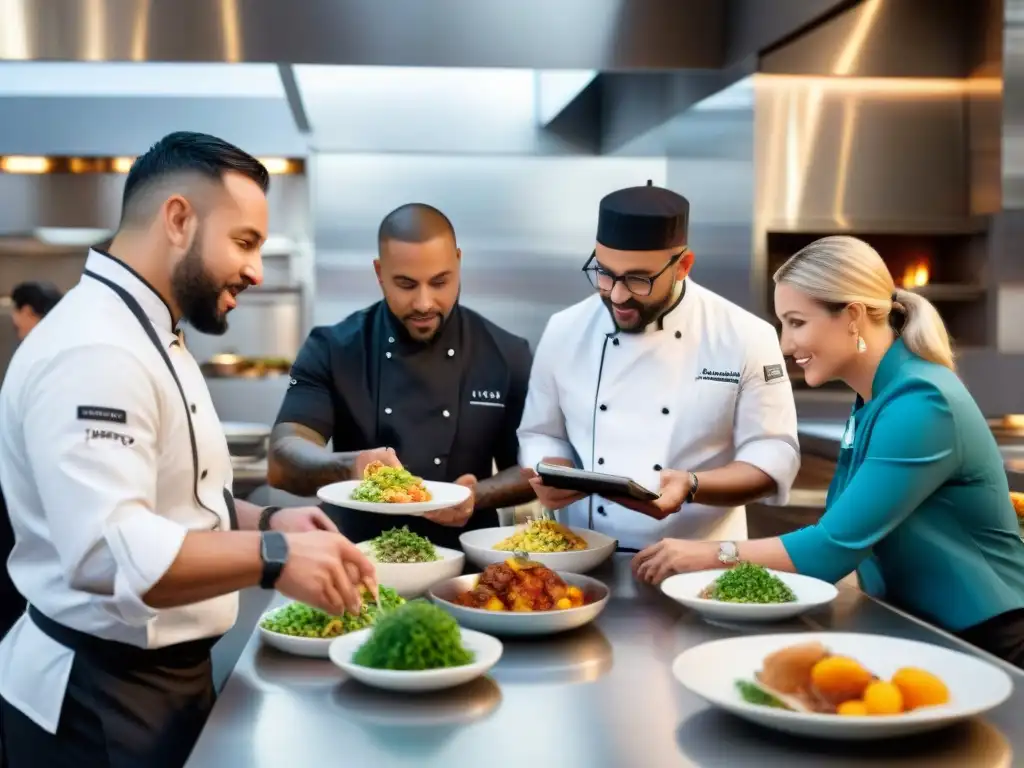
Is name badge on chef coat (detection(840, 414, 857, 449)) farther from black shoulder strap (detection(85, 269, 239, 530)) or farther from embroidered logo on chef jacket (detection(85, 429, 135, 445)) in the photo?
embroidered logo on chef jacket (detection(85, 429, 135, 445))

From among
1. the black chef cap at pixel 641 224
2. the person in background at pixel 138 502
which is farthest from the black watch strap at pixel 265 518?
the black chef cap at pixel 641 224

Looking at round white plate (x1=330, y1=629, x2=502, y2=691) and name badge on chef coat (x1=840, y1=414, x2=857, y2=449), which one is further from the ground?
name badge on chef coat (x1=840, y1=414, x2=857, y2=449)

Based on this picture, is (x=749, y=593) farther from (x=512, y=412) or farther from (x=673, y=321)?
(x=512, y=412)

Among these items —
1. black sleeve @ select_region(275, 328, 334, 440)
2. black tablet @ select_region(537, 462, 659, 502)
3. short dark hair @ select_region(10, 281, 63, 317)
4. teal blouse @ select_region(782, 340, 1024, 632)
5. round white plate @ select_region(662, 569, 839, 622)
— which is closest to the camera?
round white plate @ select_region(662, 569, 839, 622)

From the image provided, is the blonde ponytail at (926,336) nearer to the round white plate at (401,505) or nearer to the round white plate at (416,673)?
the round white plate at (401,505)

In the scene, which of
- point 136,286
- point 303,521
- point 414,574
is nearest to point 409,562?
point 414,574

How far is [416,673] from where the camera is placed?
1.58 m

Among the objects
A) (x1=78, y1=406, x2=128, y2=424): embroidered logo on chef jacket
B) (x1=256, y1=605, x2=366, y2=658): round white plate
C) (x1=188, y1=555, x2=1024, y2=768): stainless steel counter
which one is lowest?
(x1=188, y1=555, x2=1024, y2=768): stainless steel counter

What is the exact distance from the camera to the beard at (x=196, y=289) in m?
1.85

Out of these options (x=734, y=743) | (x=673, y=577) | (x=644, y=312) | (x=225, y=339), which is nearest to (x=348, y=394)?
(x=644, y=312)

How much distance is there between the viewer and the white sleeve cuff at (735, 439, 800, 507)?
2.80m

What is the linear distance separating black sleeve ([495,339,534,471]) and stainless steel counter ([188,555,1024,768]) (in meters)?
1.37

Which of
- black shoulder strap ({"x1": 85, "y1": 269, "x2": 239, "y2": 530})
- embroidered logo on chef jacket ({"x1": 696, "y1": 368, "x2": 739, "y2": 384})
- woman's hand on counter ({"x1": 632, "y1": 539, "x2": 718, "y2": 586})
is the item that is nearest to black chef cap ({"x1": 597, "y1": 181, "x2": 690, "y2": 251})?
embroidered logo on chef jacket ({"x1": 696, "y1": 368, "x2": 739, "y2": 384})

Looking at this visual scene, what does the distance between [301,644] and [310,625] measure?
0.06 meters
